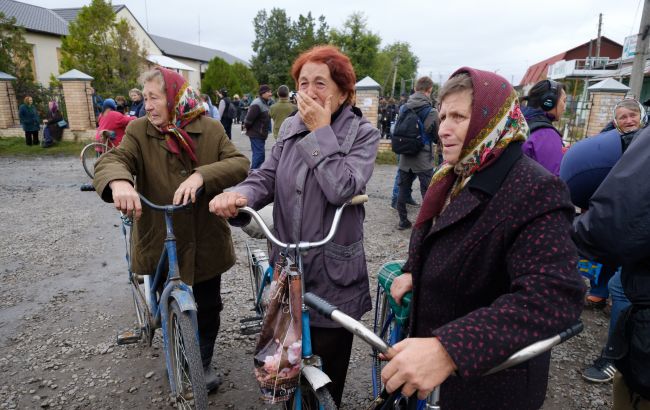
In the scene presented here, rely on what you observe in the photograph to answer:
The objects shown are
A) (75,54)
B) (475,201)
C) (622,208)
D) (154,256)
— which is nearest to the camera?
(475,201)

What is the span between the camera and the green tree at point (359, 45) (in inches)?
1678

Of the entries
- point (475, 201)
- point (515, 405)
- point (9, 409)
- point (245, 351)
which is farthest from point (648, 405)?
point (9, 409)

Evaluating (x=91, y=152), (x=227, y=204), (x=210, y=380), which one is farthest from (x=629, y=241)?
(x=91, y=152)

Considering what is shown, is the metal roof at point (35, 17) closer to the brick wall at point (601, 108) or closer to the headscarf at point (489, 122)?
the brick wall at point (601, 108)

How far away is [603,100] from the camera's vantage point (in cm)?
1084

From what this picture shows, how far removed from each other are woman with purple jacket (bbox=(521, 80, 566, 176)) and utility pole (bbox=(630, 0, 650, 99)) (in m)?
7.89

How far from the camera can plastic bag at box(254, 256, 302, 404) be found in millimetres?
1667

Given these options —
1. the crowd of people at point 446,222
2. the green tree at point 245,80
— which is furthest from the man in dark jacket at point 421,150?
the green tree at point 245,80

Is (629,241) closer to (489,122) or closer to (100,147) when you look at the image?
(489,122)

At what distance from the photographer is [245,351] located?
11.1 ft

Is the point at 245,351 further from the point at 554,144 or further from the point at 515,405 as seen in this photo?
the point at 554,144

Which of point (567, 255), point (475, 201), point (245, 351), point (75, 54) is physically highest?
point (75, 54)

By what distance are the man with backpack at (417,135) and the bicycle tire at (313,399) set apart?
4575mm

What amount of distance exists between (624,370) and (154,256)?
8.23 ft
